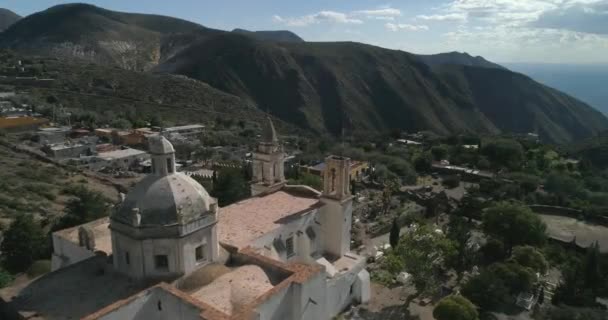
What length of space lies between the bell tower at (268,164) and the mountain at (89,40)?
144297 mm

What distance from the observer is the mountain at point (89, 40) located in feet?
525

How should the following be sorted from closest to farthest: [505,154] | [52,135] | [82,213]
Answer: [82,213]
[52,135]
[505,154]

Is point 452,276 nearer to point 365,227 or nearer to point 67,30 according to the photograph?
point 365,227

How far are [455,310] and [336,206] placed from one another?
8.90 metres

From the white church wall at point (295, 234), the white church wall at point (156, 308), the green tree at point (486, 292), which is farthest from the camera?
the green tree at point (486, 292)

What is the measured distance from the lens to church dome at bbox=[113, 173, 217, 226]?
18.1 m

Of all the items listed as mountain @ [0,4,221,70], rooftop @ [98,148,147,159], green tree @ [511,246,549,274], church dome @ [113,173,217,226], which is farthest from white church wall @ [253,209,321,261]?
mountain @ [0,4,221,70]

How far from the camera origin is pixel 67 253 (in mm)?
22781

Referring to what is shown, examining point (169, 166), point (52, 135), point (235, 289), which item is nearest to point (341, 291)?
point (235, 289)

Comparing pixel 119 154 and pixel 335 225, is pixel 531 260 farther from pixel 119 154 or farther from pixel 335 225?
pixel 119 154

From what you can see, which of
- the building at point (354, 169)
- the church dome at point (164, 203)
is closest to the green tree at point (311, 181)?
the building at point (354, 169)

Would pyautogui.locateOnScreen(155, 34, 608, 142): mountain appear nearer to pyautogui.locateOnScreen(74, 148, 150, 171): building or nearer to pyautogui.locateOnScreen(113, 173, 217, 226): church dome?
pyautogui.locateOnScreen(74, 148, 150, 171): building

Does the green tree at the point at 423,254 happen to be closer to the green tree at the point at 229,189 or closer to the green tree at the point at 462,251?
the green tree at the point at 462,251

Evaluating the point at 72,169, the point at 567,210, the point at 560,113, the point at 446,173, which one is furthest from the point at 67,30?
the point at 560,113
